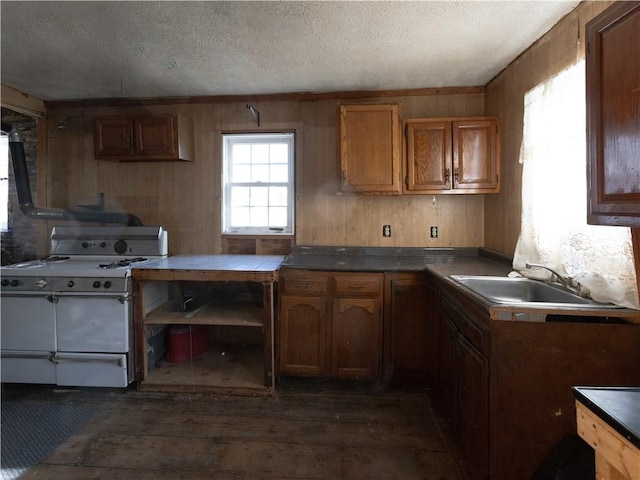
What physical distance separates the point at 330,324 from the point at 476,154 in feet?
5.71

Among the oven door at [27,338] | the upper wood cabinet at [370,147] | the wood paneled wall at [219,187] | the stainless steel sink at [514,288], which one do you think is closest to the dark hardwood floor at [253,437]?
the oven door at [27,338]

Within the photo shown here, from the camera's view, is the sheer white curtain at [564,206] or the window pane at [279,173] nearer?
the sheer white curtain at [564,206]

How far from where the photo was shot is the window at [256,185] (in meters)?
3.25

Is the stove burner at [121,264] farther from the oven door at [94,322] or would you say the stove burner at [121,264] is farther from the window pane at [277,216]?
the window pane at [277,216]

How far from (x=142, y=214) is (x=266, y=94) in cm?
167

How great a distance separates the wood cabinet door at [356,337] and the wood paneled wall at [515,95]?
Result: 1137mm

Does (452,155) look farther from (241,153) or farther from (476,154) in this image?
(241,153)

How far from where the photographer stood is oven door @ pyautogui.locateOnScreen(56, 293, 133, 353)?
243 centimetres

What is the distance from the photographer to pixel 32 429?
2094 millimetres

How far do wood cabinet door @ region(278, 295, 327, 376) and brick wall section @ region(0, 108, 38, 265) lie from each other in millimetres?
2710

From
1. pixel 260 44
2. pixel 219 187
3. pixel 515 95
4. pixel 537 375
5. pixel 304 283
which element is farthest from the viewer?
pixel 219 187

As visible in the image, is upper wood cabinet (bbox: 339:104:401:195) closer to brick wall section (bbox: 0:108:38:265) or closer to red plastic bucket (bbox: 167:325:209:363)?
red plastic bucket (bbox: 167:325:209:363)

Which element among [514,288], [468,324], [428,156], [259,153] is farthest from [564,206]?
[259,153]

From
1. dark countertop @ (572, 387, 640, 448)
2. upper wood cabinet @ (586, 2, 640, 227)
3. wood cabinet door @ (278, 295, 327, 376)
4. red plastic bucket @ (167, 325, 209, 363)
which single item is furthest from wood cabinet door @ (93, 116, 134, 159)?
dark countertop @ (572, 387, 640, 448)
